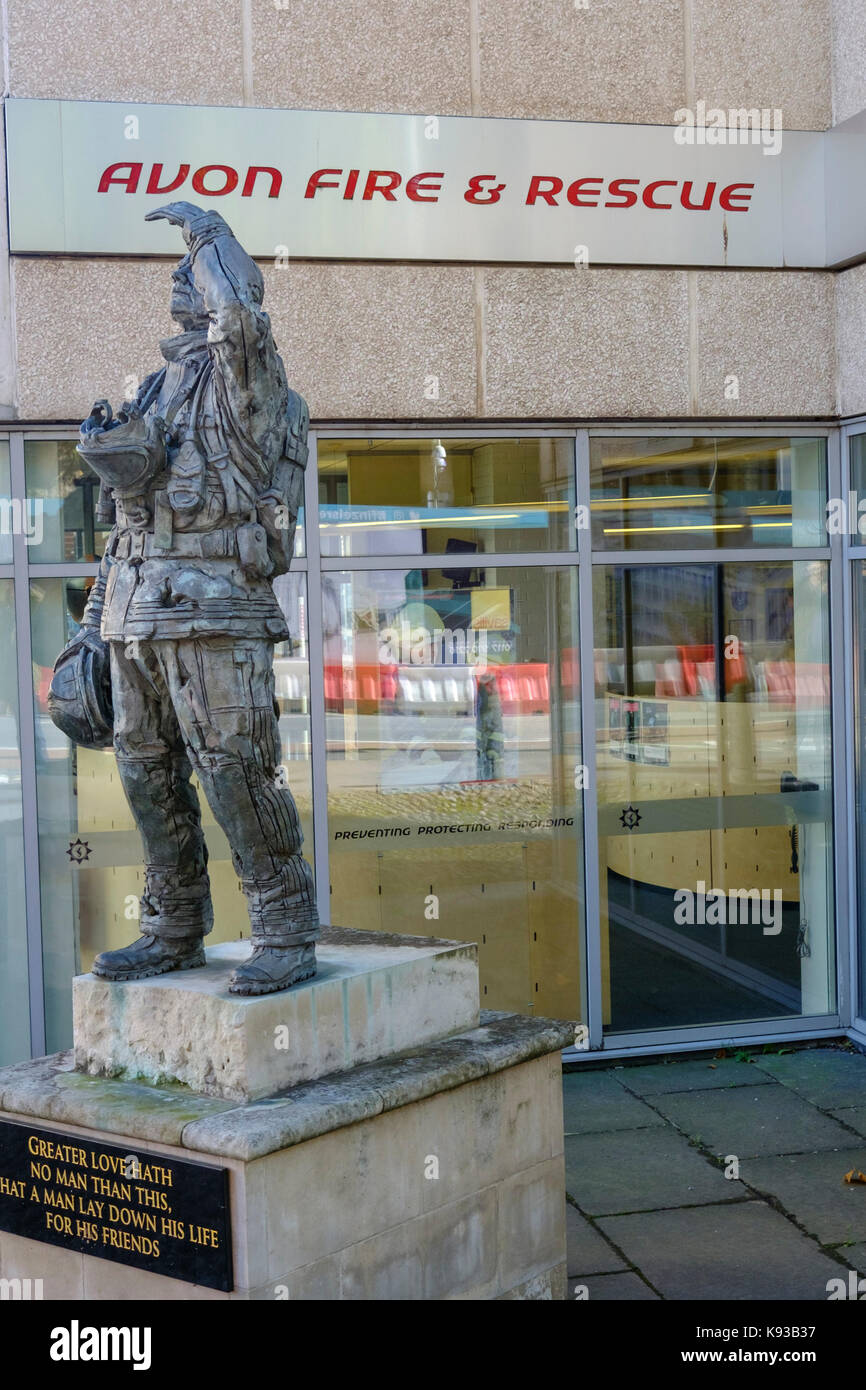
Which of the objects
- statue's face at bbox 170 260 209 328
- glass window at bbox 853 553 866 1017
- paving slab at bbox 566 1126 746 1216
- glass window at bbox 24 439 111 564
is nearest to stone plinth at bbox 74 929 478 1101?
paving slab at bbox 566 1126 746 1216

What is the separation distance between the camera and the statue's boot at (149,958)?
422 cm

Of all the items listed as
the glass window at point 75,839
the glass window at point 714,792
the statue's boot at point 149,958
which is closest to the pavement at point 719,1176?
the glass window at point 714,792

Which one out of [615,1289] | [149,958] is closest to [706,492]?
[615,1289]

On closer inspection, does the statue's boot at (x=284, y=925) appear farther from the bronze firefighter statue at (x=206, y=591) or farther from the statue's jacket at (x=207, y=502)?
the statue's jacket at (x=207, y=502)

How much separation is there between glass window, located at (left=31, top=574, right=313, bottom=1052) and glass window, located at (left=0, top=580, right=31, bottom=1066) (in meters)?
0.10

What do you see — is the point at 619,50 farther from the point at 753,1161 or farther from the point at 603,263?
the point at 753,1161

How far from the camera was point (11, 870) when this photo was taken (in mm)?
6676

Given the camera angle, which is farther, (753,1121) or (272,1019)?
(753,1121)

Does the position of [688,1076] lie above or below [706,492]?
below

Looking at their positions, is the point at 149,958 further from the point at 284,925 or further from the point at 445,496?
the point at 445,496

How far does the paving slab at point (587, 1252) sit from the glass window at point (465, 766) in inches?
79.1

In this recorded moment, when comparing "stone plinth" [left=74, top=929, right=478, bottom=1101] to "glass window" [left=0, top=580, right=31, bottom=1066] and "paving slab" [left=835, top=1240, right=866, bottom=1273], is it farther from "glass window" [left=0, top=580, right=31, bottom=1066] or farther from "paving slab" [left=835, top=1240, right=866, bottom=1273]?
"glass window" [left=0, top=580, right=31, bottom=1066]

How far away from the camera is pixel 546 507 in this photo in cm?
715

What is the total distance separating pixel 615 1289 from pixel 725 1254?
0.47 metres
